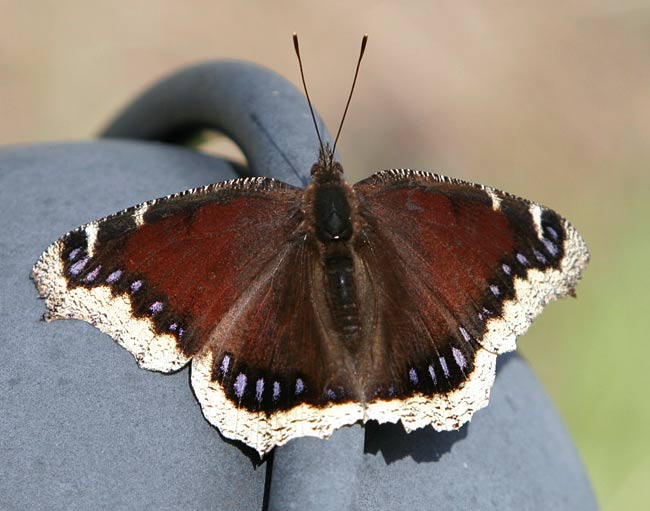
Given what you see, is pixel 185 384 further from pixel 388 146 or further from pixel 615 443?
pixel 388 146

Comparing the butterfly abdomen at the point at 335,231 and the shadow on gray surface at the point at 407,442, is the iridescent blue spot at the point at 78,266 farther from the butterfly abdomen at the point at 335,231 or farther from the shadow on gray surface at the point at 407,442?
the shadow on gray surface at the point at 407,442

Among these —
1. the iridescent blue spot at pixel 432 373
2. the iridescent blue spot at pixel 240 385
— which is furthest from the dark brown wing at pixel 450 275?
the iridescent blue spot at pixel 240 385

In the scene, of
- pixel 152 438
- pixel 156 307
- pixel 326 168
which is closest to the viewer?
pixel 152 438

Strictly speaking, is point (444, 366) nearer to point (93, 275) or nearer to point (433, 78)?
point (93, 275)

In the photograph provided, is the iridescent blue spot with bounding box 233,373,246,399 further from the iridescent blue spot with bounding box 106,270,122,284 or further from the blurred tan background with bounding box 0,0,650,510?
the blurred tan background with bounding box 0,0,650,510

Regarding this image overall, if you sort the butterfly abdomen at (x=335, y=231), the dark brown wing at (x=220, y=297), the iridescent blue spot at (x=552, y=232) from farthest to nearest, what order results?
the iridescent blue spot at (x=552, y=232) → the butterfly abdomen at (x=335, y=231) → the dark brown wing at (x=220, y=297)

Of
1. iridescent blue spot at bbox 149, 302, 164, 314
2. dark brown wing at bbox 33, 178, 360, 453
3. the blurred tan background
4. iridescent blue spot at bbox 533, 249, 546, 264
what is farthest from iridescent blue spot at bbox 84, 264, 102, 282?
the blurred tan background

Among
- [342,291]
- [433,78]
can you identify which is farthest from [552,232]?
[433,78]
